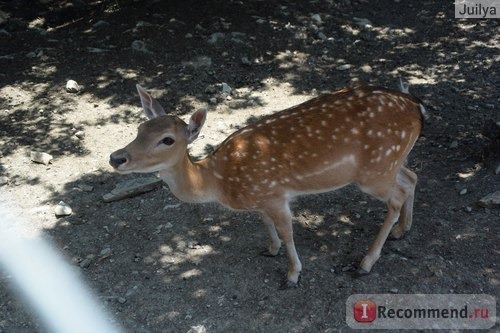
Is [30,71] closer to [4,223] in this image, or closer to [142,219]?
[4,223]

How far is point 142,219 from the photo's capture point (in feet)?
19.2

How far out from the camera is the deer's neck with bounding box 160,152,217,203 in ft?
15.0

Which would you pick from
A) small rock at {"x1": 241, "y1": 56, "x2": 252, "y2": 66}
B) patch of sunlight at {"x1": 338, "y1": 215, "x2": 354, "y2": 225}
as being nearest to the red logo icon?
patch of sunlight at {"x1": 338, "y1": 215, "x2": 354, "y2": 225}

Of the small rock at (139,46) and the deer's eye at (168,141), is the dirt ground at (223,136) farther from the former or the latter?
the deer's eye at (168,141)

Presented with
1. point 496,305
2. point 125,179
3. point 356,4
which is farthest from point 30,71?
point 496,305

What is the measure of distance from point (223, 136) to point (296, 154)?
257cm

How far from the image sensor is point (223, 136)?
7.05m

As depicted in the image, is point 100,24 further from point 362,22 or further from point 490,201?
point 490,201

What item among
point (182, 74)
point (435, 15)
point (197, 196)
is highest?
point (197, 196)

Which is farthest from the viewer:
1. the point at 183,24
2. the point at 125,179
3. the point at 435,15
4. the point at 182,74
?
the point at 435,15

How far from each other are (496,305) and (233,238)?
2.43 metres

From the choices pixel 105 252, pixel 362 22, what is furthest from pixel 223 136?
pixel 362 22

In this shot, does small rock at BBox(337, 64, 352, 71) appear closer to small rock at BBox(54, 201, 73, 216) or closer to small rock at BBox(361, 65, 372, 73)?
small rock at BBox(361, 65, 372, 73)

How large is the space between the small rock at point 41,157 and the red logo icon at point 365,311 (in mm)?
3992
